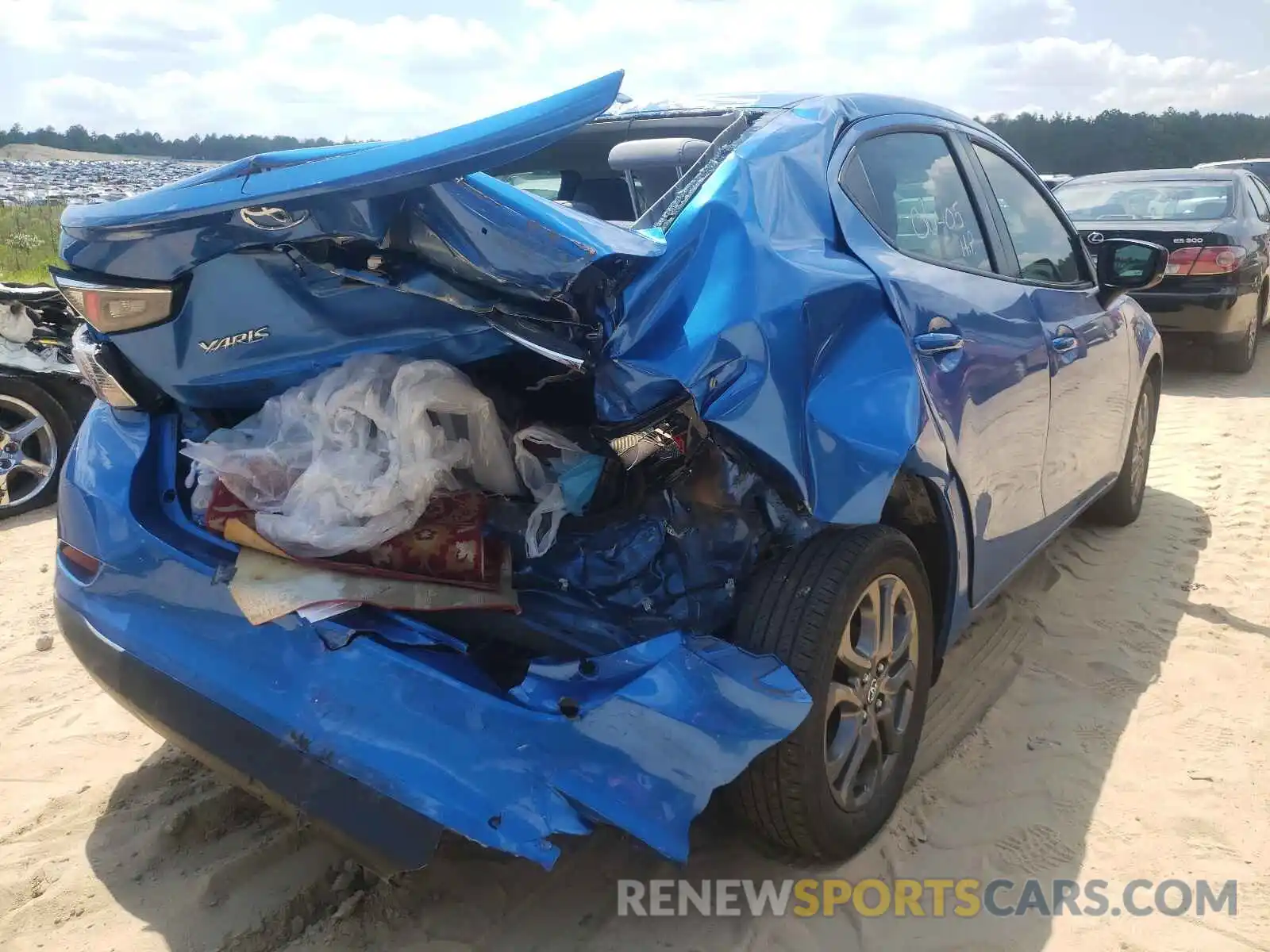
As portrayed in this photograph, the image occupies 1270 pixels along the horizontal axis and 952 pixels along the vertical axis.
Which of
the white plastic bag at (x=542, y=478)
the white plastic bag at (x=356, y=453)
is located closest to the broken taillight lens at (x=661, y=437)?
the white plastic bag at (x=542, y=478)

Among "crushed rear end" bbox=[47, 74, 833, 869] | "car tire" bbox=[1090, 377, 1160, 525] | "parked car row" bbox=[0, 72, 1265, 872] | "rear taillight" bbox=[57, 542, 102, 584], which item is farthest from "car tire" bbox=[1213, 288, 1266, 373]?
"rear taillight" bbox=[57, 542, 102, 584]

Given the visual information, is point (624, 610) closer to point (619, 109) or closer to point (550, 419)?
point (550, 419)

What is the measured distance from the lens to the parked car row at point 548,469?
177cm

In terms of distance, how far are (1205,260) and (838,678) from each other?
22.5ft

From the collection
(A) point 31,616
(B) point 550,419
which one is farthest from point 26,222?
(B) point 550,419

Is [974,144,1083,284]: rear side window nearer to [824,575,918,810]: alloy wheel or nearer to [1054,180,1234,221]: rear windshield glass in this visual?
[824,575,918,810]: alloy wheel

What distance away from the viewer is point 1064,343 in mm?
3166

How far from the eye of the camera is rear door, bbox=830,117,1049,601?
235cm

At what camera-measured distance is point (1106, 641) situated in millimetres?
3584

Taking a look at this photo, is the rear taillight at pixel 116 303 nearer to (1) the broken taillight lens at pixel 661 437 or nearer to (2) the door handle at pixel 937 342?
(1) the broken taillight lens at pixel 661 437

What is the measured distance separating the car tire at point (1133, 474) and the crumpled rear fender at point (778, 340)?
A: 2.73 metres

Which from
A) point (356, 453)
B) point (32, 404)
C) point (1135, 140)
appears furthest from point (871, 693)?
point (1135, 140)

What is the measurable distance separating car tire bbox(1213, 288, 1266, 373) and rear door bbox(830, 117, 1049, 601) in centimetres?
593

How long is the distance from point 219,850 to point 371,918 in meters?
0.48
